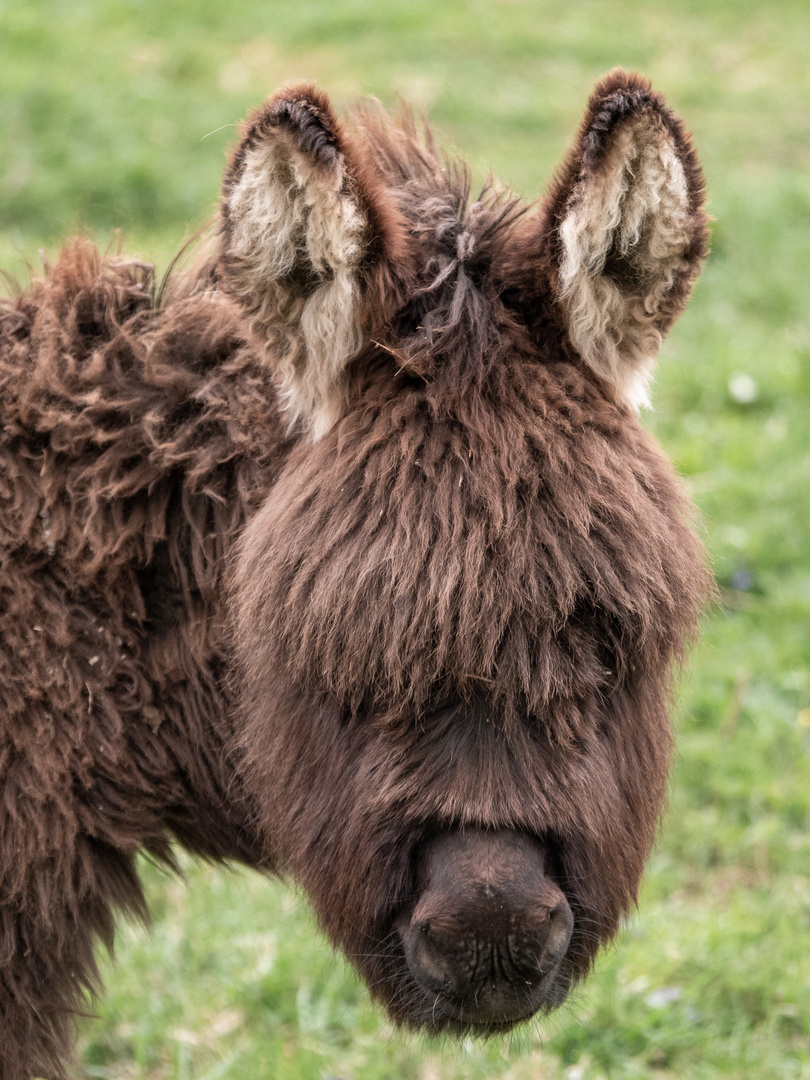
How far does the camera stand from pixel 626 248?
2283 mm

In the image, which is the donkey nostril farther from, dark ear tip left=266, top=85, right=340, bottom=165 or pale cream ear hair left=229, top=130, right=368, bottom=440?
dark ear tip left=266, top=85, right=340, bottom=165

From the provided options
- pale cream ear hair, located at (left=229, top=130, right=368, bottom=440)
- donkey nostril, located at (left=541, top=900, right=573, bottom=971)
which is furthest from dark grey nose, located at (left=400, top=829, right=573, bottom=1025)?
pale cream ear hair, located at (left=229, top=130, right=368, bottom=440)

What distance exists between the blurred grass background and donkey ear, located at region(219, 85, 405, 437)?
23.0 inches

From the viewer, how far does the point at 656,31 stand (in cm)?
1065

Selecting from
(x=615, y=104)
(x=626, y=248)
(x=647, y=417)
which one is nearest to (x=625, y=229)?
(x=626, y=248)

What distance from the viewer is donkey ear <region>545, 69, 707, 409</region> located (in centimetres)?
211

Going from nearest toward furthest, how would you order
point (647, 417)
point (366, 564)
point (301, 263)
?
point (366, 564)
point (301, 263)
point (647, 417)

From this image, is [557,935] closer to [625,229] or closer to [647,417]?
[625,229]

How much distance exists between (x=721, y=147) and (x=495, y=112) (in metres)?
1.87

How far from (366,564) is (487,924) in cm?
69

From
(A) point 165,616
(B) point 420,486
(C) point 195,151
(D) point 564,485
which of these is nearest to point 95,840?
(A) point 165,616

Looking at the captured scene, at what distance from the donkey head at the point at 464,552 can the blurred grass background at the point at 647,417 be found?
0.51 meters

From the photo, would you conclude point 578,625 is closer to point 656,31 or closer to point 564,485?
point 564,485

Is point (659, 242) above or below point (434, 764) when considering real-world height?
above
